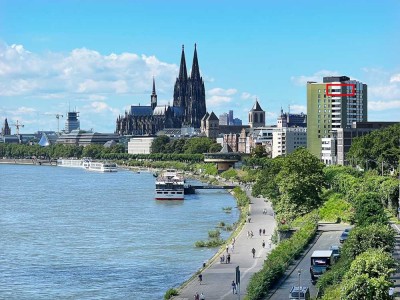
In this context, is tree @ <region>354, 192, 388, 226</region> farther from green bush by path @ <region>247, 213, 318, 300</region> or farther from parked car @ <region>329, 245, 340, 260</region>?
green bush by path @ <region>247, 213, 318, 300</region>

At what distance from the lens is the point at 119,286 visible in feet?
153

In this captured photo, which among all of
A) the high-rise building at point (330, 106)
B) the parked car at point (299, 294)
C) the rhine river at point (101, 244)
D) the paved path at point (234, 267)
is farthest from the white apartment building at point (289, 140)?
the parked car at point (299, 294)

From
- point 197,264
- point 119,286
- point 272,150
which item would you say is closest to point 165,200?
point 197,264

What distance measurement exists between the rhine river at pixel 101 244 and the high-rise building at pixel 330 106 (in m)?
39.1

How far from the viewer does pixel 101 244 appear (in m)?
62.9

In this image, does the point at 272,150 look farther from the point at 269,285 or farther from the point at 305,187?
the point at 269,285

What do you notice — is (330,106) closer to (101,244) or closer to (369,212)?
(101,244)

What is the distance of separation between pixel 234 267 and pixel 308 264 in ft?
21.6

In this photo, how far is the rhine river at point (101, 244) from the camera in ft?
154

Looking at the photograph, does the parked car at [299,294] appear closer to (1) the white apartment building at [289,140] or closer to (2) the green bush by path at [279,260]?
(2) the green bush by path at [279,260]

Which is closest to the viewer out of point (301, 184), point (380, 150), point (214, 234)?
point (214, 234)

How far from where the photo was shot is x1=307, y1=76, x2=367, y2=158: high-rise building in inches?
5714

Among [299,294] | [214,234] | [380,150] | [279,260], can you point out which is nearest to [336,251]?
[279,260]

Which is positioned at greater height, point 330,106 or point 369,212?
point 330,106
